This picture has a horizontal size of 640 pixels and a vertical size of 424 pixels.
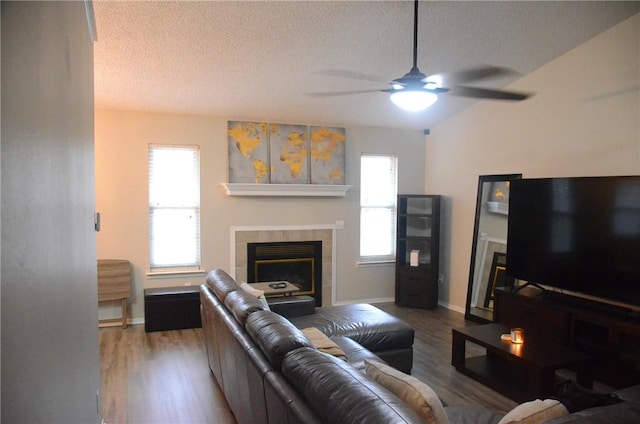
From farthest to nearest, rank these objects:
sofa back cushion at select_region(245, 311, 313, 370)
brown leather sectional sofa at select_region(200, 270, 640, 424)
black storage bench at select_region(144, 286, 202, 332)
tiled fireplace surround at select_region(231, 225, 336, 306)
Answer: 1. tiled fireplace surround at select_region(231, 225, 336, 306)
2. black storage bench at select_region(144, 286, 202, 332)
3. sofa back cushion at select_region(245, 311, 313, 370)
4. brown leather sectional sofa at select_region(200, 270, 640, 424)

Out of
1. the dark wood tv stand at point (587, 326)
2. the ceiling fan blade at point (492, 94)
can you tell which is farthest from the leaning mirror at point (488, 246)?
the ceiling fan blade at point (492, 94)

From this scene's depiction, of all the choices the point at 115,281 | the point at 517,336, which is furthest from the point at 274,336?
the point at 115,281

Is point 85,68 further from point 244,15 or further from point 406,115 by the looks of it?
point 406,115

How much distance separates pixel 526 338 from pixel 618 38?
2.92 metres

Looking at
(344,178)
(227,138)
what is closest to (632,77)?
(344,178)

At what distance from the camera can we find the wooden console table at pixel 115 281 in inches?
198

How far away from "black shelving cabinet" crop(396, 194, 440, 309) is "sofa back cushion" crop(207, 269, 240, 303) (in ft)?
10.7

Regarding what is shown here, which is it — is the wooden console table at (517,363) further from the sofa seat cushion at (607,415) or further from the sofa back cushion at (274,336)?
the sofa back cushion at (274,336)

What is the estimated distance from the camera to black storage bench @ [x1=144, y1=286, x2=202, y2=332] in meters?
5.03

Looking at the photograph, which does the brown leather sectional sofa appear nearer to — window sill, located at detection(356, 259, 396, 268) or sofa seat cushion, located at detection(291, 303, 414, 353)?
sofa seat cushion, located at detection(291, 303, 414, 353)

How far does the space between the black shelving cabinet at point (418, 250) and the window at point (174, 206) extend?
112 inches

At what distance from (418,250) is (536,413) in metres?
4.70

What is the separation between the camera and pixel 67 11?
1.54 metres

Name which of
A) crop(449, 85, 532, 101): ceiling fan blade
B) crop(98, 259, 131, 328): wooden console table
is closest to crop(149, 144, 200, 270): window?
crop(98, 259, 131, 328): wooden console table
